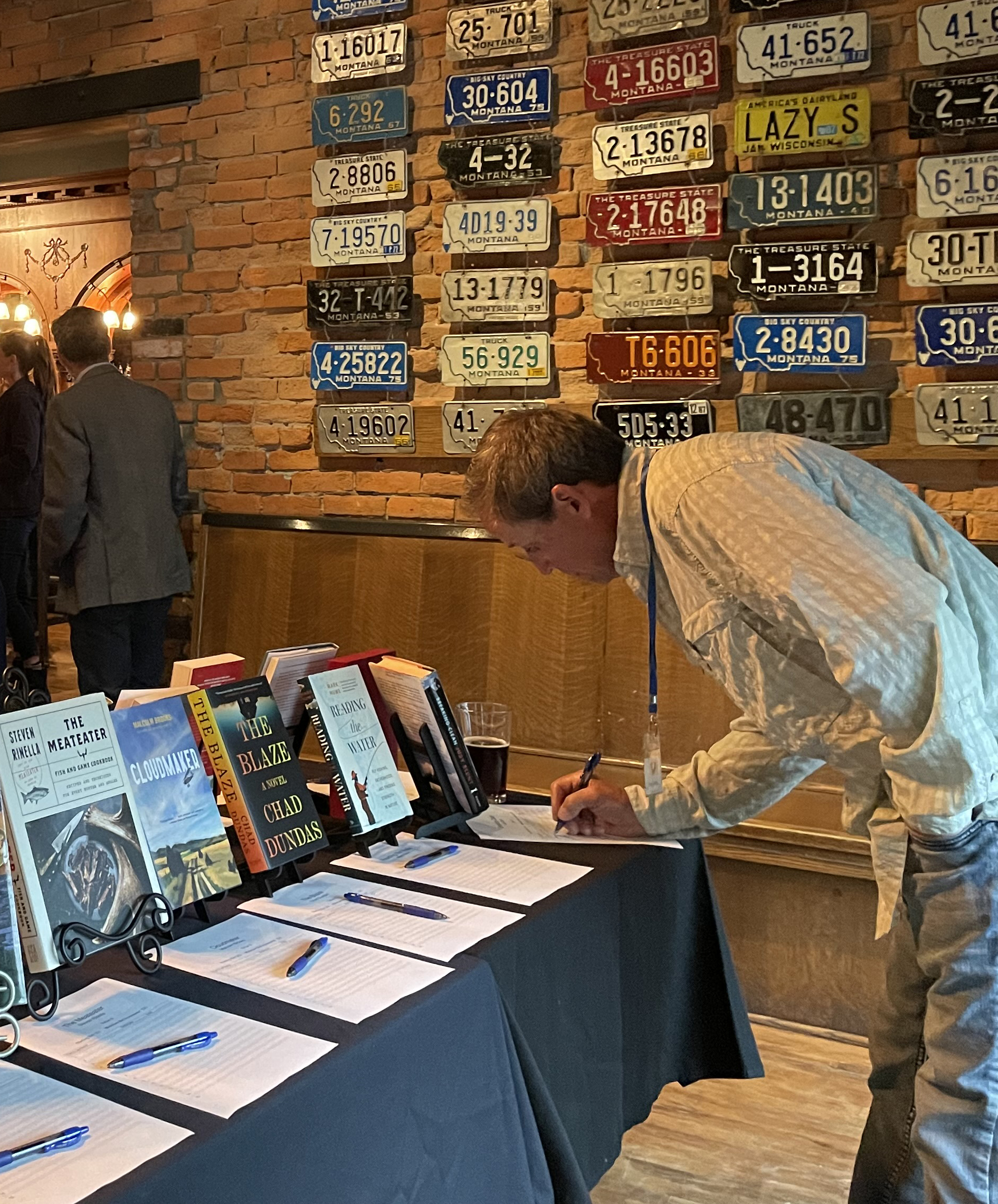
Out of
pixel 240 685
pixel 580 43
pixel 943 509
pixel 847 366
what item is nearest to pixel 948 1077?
pixel 240 685

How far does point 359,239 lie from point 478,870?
2776mm

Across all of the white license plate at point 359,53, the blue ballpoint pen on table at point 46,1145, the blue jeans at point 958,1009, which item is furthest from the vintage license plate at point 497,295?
the blue ballpoint pen on table at point 46,1145

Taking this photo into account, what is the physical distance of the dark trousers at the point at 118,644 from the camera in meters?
4.28

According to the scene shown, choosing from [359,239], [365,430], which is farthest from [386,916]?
[359,239]

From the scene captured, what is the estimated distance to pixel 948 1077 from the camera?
5.71 ft

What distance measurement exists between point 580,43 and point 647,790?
2.57m

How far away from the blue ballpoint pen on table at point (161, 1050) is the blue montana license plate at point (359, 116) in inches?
132

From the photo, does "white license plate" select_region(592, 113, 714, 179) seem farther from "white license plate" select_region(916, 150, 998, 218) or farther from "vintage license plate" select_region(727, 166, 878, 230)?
"white license plate" select_region(916, 150, 998, 218)

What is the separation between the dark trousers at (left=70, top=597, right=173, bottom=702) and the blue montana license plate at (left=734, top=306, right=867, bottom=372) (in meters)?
2.19

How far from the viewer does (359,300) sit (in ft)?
13.7

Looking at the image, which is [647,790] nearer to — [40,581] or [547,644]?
[547,644]

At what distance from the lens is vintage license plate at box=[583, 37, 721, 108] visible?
3.51 metres

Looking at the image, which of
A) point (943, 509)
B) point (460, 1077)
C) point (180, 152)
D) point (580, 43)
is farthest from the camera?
point (180, 152)

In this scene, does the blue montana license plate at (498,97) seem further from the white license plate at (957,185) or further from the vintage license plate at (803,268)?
the white license plate at (957,185)
